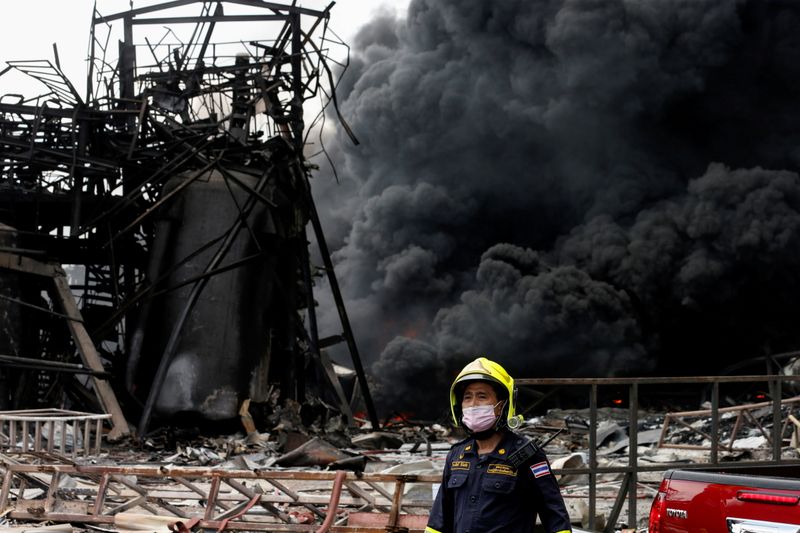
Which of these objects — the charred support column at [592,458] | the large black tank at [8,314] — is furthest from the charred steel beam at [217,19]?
the charred support column at [592,458]

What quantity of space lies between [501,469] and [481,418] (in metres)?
0.21

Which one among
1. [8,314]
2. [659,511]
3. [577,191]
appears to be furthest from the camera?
[577,191]

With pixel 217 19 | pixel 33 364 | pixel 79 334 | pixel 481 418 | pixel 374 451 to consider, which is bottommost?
pixel 374 451

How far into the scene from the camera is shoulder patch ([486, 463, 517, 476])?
142 inches

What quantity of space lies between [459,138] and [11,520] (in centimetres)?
3480

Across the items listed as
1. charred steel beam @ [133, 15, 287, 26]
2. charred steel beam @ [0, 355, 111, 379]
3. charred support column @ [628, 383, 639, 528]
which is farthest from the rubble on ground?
charred steel beam @ [133, 15, 287, 26]

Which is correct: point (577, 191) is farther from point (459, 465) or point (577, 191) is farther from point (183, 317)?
point (459, 465)

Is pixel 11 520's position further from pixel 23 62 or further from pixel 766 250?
pixel 766 250

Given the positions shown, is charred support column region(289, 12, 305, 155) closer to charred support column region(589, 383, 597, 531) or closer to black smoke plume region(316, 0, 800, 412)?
charred support column region(589, 383, 597, 531)

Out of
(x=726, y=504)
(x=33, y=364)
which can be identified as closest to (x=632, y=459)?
(x=726, y=504)

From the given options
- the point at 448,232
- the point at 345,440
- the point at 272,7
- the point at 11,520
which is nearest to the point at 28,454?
the point at 11,520

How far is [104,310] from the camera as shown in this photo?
1980cm

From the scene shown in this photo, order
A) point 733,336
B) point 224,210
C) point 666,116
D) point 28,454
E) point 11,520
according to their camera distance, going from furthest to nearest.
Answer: point 666,116 < point 733,336 < point 224,210 < point 28,454 < point 11,520

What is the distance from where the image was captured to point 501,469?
3.61m
